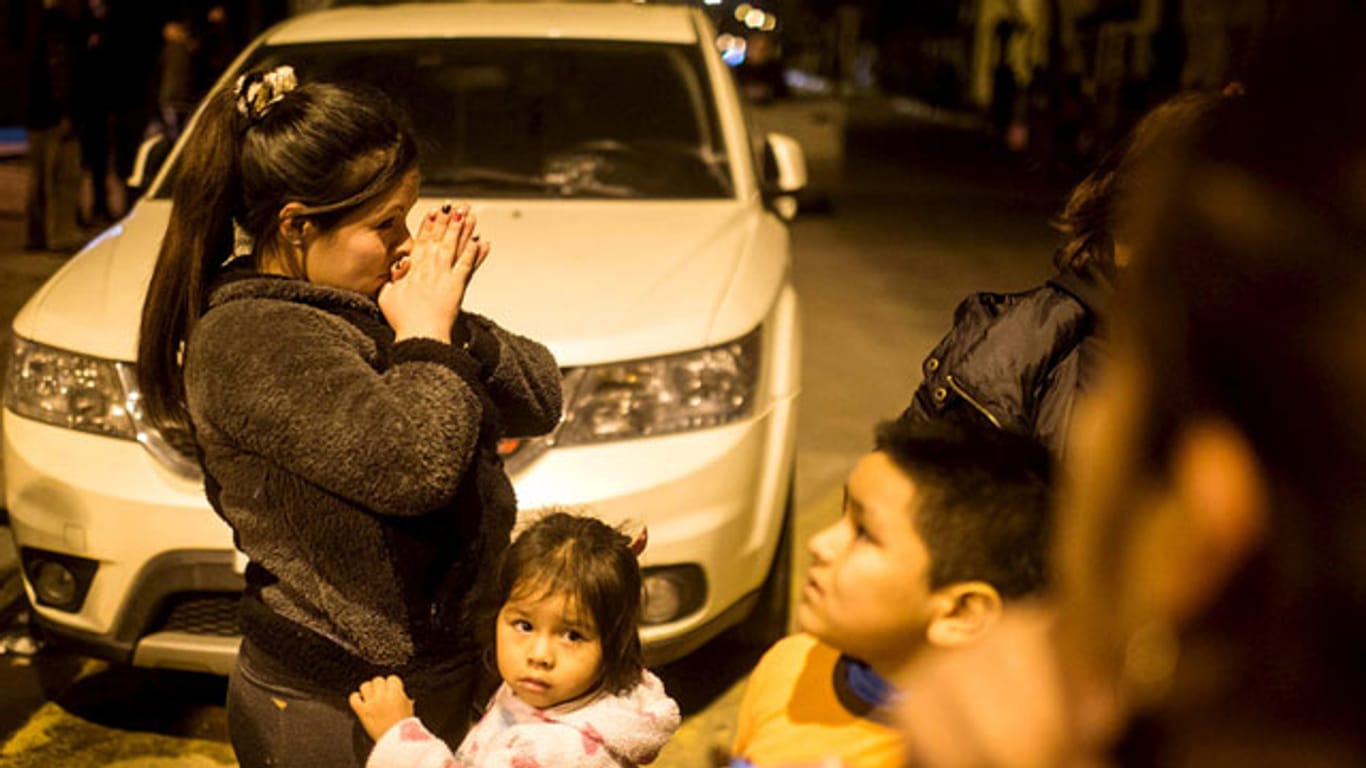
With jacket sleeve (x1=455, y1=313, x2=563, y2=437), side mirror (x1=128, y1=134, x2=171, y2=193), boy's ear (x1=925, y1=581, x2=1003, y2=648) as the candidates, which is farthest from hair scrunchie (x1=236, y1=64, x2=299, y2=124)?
side mirror (x1=128, y1=134, x2=171, y2=193)

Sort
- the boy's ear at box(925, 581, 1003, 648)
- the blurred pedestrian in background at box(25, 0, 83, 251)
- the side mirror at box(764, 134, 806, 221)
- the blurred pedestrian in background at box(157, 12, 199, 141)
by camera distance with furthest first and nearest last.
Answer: the blurred pedestrian in background at box(157, 12, 199, 141)
the blurred pedestrian in background at box(25, 0, 83, 251)
the side mirror at box(764, 134, 806, 221)
the boy's ear at box(925, 581, 1003, 648)

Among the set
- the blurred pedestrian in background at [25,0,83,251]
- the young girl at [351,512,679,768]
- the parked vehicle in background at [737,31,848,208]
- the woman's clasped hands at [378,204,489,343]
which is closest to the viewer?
the woman's clasped hands at [378,204,489,343]

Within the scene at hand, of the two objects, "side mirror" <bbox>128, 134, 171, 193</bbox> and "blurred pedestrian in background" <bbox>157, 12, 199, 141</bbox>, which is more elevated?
"side mirror" <bbox>128, 134, 171, 193</bbox>

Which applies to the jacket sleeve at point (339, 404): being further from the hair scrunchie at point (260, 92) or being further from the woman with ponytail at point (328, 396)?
the hair scrunchie at point (260, 92)

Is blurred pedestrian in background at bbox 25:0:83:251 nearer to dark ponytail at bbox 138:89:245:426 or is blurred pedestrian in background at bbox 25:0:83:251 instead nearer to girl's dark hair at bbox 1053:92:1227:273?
dark ponytail at bbox 138:89:245:426

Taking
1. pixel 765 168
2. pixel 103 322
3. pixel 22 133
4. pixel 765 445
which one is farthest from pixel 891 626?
pixel 22 133

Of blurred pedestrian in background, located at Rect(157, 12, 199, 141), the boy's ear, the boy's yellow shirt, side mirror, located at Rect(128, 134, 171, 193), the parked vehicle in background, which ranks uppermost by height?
the boy's ear

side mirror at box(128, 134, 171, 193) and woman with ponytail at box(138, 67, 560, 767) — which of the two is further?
side mirror at box(128, 134, 171, 193)

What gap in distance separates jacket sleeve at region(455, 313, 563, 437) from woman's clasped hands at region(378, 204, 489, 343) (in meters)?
0.14

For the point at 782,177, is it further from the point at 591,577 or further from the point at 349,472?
the point at 349,472

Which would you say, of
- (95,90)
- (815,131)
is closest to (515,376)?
(95,90)

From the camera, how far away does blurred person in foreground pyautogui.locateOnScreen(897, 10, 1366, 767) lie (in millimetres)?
610

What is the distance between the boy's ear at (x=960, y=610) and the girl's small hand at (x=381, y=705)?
873mm

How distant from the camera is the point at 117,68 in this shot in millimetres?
11438
